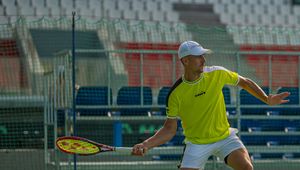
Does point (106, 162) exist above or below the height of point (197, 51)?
below

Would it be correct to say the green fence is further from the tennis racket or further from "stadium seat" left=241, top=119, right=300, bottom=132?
the tennis racket

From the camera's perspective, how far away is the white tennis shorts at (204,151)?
776cm

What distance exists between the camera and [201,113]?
7.88 m

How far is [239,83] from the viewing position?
7.98 m

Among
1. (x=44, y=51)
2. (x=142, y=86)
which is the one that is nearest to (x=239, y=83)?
(x=142, y=86)

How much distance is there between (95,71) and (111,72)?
1.38 ft

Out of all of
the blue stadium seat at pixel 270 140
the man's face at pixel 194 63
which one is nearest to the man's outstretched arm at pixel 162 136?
the man's face at pixel 194 63

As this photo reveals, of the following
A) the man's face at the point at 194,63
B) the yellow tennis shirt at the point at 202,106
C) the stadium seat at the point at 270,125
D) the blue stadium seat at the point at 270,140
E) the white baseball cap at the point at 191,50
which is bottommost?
the blue stadium seat at the point at 270,140

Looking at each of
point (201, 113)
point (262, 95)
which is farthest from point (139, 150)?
point (262, 95)

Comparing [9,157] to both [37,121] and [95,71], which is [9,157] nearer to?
[37,121]

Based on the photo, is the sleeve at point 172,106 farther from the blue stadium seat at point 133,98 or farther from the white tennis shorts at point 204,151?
the blue stadium seat at point 133,98

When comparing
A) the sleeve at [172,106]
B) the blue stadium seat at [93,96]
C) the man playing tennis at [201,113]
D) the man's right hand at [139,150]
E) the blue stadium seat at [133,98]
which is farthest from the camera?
the blue stadium seat at [133,98]

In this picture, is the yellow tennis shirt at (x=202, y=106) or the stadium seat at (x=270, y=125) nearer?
the yellow tennis shirt at (x=202, y=106)

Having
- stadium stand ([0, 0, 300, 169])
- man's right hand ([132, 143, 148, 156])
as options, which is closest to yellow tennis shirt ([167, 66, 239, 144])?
man's right hand ([132, 143, 148, 156])
